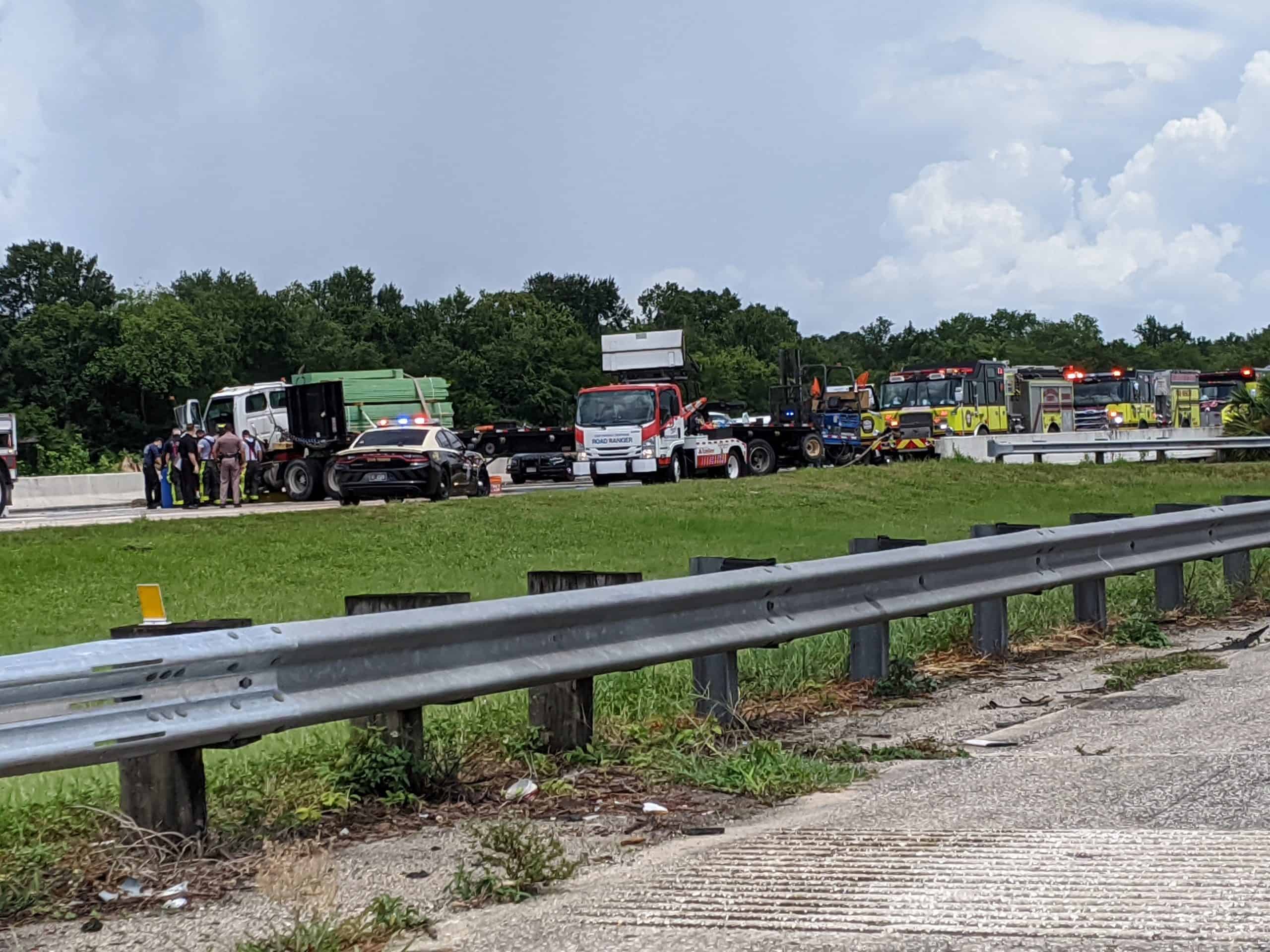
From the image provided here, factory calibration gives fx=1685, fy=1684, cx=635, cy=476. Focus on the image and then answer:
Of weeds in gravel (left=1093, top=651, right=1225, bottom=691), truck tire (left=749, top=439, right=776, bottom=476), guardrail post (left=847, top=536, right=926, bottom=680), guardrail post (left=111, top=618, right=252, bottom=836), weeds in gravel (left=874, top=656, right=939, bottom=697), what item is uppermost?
guardrail post (left=111, top=618, right=252, bottom=836)

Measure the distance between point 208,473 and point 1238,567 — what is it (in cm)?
2478

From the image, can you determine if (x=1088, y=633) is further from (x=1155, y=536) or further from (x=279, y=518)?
(x=279, y=518)

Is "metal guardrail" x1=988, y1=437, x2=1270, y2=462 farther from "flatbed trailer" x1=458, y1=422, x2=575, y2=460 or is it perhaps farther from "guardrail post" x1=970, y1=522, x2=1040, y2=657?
"guardrail post" x1=970, y1=522, x2=1040, y2=657

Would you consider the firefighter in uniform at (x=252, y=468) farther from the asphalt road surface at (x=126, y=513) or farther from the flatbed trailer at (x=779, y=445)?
the flatbed trailer at (x=779, y=445)

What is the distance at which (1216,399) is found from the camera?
200 feet

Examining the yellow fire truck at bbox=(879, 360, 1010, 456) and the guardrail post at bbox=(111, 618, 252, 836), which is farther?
the yellow fire truck at bbox=(879, 360, 1010, 456)

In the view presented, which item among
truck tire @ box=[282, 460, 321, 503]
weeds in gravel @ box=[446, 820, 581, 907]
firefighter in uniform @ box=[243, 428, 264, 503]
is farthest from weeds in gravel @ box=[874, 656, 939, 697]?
firefighter in uniform @ box=[243, 428, 264, 503]

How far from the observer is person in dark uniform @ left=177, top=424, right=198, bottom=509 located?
32719 mm

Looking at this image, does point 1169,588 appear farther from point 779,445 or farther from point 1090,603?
point 779,445

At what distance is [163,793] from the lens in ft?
17.8

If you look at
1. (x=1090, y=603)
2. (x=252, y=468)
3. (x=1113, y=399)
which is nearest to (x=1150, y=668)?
(x=1090, y=603)

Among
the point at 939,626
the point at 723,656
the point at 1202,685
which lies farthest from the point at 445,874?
the point at 939,626

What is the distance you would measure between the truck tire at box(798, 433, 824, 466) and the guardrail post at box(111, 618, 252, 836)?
38239mm

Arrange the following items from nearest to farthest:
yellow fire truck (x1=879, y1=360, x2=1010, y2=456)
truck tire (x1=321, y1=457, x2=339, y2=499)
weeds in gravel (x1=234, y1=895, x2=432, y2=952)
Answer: weeds in gravel (x1=234, y1=895, x2=432, y2=952), truck tire (x1=321, y1=457, x2=339, y2=499), yellow fire truck (x1=879, y1=360, x2=1010, y2=456)
